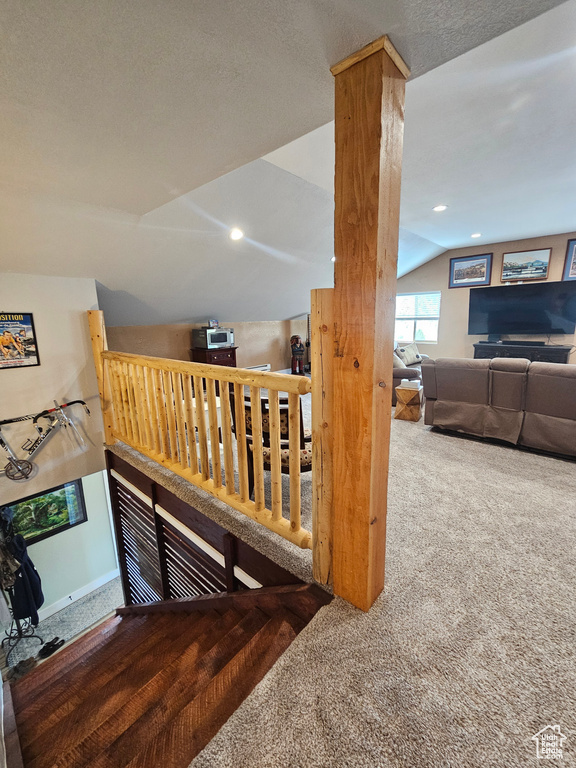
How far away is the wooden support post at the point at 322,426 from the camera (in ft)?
4.27

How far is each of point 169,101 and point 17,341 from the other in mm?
2954

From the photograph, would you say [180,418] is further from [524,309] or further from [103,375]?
[524,309]

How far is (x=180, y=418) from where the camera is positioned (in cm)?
235

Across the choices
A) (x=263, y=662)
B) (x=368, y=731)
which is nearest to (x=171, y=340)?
(x=263, y=662)

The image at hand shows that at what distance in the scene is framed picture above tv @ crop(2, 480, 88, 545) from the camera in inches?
167

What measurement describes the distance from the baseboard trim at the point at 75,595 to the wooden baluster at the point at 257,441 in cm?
476

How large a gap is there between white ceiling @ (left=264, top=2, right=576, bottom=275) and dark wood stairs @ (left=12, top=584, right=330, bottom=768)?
2761 mm

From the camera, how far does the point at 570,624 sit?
4.48 feet

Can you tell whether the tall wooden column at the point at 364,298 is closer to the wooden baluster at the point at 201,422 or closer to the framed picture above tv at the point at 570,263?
the wooden baluster at the point at 201,422

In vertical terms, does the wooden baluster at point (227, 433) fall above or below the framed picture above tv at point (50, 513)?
above

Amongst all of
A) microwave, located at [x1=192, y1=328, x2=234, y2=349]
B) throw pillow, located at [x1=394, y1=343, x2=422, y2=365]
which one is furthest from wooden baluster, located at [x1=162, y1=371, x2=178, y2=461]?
throw pillow, located at [x1=394, y1=343, x2=422, y2=365]

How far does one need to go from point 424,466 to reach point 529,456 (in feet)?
3.30

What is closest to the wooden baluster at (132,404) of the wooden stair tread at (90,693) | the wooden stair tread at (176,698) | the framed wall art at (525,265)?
the wooden stair tread at (90,693)

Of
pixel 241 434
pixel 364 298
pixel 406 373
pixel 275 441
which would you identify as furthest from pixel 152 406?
pixel 406 373
